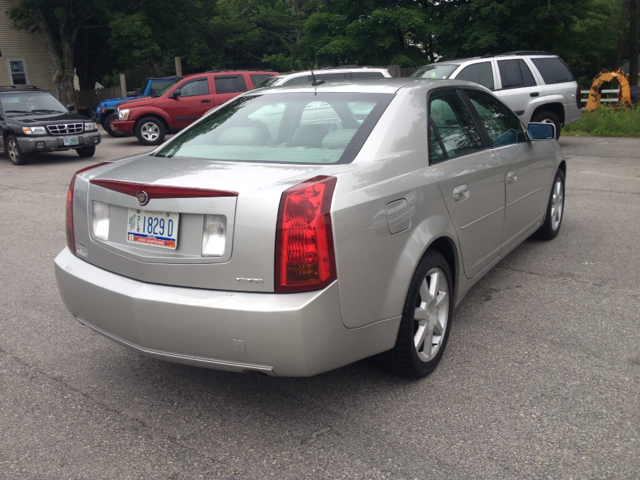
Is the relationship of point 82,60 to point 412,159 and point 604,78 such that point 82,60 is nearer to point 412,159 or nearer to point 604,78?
point 604,78

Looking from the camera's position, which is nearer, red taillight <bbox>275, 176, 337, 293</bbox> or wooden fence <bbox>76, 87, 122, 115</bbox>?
red taillight <bbox>275, 176, 337, 293</bbox>

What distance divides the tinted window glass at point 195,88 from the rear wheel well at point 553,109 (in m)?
9.08

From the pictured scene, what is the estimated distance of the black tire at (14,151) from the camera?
1355cm

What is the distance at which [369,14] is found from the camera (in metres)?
30.8

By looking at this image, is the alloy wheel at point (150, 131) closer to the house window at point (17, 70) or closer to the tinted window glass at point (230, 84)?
the tinted window glass at point (230, 84)

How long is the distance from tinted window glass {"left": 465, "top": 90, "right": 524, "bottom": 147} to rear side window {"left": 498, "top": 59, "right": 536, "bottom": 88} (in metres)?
8.15

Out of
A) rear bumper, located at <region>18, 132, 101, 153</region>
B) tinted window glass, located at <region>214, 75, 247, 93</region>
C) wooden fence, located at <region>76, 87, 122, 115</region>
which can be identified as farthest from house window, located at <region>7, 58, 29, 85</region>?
rear bumper, located at <region>18, 132, 101, 153</region>

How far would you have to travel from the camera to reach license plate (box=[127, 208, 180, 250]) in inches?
112

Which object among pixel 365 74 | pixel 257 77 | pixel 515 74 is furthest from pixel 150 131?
pixel 515 74

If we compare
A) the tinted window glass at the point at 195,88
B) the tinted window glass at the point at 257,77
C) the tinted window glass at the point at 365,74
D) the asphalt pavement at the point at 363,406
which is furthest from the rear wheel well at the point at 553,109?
the tinted window glass at the point at 195,88

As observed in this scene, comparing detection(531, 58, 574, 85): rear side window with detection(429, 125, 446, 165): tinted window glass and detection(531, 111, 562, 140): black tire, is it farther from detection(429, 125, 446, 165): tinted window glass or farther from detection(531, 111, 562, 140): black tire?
detection(429, 125, 446, 165): tinted window glass

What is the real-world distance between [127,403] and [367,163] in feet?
5.87

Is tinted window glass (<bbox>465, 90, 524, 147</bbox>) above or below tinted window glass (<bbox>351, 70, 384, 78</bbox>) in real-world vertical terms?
below

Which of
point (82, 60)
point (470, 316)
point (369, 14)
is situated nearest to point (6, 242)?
point (470, 316)
